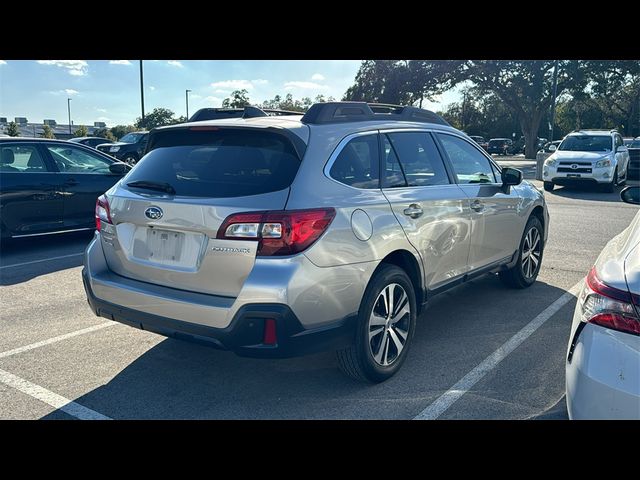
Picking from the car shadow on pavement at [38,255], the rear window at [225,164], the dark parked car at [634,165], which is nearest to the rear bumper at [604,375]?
the rear window at [225,164]

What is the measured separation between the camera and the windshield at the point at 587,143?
17.0m

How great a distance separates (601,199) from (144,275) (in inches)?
565

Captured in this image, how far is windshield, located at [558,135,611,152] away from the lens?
17016 mm

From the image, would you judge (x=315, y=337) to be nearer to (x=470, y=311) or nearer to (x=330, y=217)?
(x=330, y=217)

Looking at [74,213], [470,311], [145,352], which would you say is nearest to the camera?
[145,352]

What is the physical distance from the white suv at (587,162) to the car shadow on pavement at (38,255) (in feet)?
43.2

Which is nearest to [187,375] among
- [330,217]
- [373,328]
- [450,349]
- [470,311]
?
[373,328]

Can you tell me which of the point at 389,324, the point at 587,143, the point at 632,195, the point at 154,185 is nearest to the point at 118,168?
the point at 154,185

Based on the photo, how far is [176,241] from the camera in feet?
11.1

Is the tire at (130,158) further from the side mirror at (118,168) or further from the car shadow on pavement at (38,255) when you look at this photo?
the side mirror at (118,168)

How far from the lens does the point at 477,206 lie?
15.9ft

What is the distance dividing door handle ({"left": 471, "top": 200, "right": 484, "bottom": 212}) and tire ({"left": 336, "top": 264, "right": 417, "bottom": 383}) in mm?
1187

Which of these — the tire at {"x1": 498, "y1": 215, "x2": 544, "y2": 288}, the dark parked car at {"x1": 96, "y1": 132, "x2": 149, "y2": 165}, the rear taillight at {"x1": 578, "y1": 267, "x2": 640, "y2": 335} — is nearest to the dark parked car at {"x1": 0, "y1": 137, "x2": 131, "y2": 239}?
the tire at {"x1": 498, "y1": 215, "x2": 544, "y2": 288}

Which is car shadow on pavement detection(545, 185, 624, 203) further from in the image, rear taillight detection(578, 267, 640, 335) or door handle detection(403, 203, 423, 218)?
rear taillight detection(578, 267, 640, 335)
